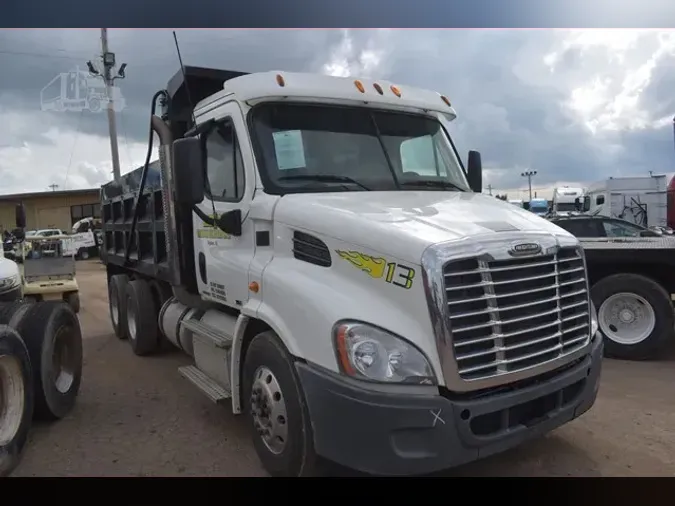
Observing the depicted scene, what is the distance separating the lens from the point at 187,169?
12.9 ft

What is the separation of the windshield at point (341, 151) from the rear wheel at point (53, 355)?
2664mm

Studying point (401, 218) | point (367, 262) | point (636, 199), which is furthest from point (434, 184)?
point (636, 199)

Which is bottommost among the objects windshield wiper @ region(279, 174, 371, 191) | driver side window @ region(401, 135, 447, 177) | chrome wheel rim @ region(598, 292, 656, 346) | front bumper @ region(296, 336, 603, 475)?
chrome wheel rim @ region(598, 292, 656, 346)

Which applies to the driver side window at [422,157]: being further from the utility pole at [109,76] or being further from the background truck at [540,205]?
the background truck at [540,205]

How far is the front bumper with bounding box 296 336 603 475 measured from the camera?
297 cm

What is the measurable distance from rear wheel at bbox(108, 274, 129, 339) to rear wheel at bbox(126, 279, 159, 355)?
0.63 metres

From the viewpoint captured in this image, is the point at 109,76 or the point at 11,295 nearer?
the point at 109,76

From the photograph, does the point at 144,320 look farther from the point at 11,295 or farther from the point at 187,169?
the point at 187,169

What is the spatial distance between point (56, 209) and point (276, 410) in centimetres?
1312

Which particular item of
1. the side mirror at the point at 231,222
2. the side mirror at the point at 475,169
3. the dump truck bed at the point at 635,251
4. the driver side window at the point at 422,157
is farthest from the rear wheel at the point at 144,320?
the dump truck bed at the point at 635,251

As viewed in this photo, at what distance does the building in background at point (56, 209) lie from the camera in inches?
292

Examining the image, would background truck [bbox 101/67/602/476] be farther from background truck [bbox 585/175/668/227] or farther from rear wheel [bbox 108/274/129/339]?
background truck [bbox 585/175/668/227]

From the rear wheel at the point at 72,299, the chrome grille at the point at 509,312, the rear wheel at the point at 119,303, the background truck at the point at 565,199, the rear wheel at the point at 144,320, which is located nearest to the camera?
the chrome grille at the point at 509,312

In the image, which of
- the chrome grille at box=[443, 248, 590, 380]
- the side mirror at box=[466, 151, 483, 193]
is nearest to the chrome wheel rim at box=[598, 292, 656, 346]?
the side mirror at box=[466, 151, 483, 193]
